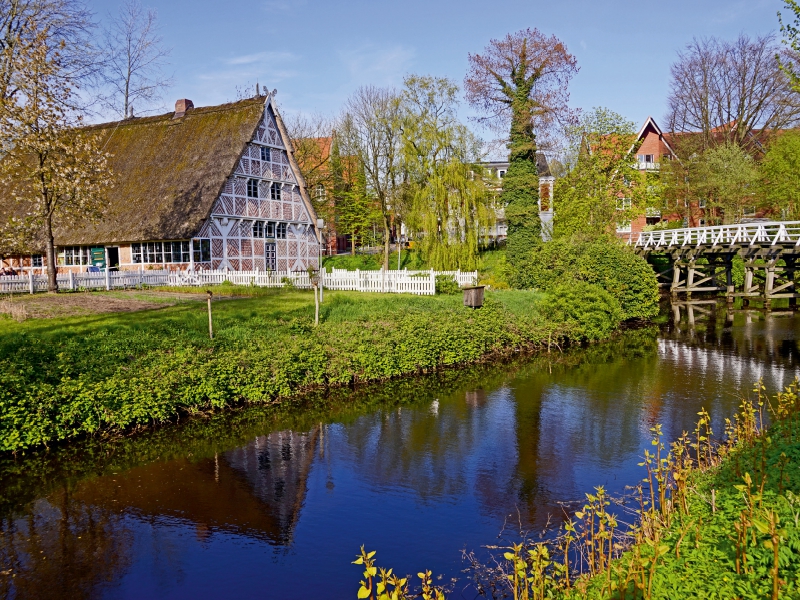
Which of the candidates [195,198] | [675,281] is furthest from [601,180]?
[195,198]

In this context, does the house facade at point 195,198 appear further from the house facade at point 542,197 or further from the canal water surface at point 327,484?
the canal water surface at point 327,484

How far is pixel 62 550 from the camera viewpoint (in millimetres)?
7719

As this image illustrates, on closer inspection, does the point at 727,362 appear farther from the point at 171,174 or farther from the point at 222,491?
the point at 171,174

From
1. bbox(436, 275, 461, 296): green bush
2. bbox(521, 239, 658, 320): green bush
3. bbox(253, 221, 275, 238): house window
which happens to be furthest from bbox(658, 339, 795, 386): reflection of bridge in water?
bbox(253, 221, 275, 238): house window

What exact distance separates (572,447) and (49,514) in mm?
8586

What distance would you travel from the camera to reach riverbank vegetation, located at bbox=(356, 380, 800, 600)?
465cm

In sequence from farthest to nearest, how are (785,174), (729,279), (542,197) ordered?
(542,197) < (785,174) < (729,279)

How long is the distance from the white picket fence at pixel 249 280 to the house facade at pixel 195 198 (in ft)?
4.77

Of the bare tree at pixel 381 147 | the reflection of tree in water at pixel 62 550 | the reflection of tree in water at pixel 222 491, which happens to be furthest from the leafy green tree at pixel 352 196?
the reflection of tree in water at pixel 62 550

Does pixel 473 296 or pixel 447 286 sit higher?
pixel 447 286

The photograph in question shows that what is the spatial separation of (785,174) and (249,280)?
3299cm

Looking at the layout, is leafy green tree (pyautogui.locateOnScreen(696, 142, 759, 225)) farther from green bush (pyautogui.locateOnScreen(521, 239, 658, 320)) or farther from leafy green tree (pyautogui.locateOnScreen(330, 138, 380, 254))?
leafy green tree (pyautogui.locateOnScreen(330, 138, 380, 254))

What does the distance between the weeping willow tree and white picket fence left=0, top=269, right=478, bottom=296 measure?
26.3 ft

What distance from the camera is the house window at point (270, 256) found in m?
35.4
